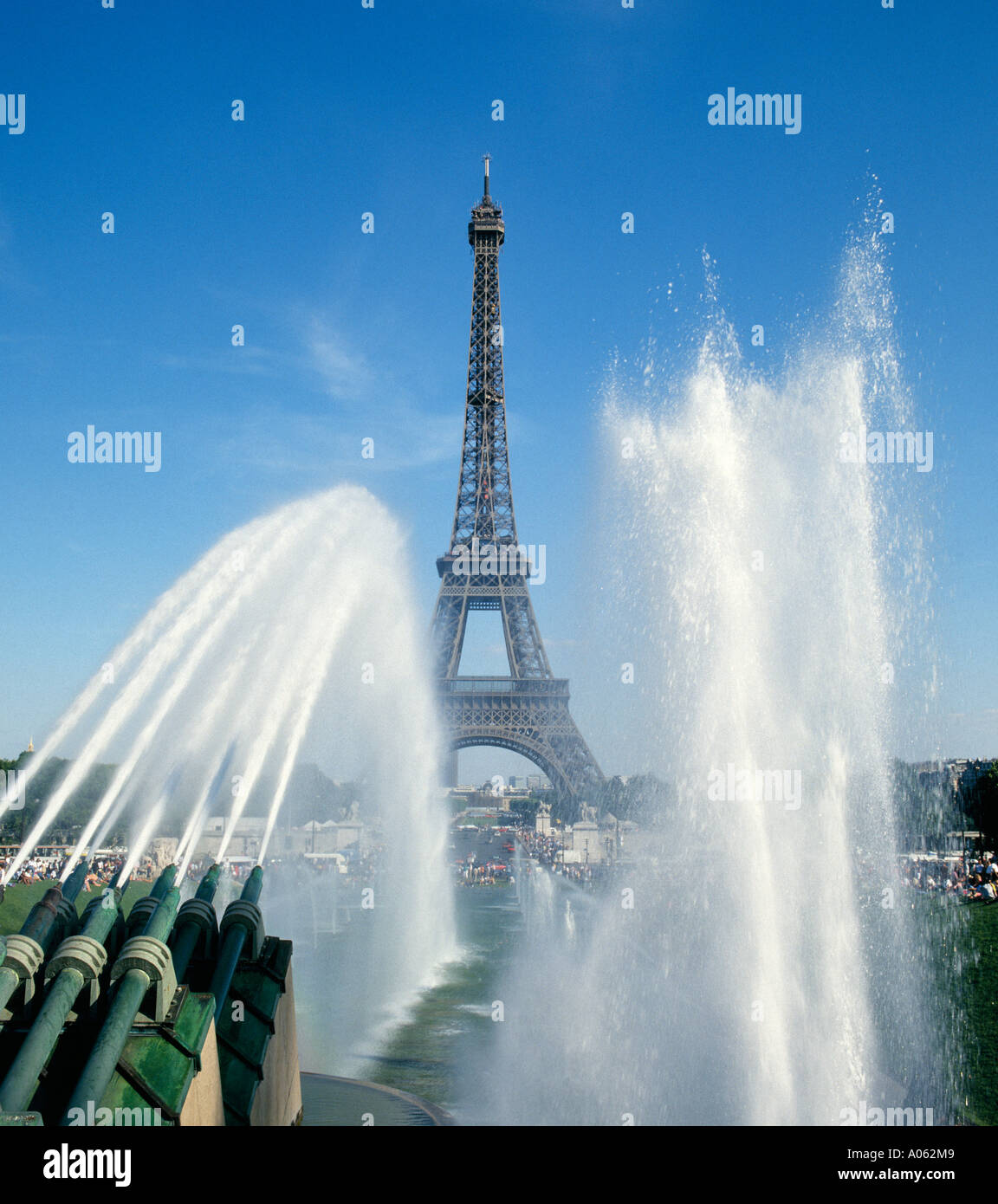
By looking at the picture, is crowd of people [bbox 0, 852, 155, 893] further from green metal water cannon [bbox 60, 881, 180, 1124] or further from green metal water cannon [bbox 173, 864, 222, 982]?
green metal water cannon [bbox 60, 881, 180, 1124]

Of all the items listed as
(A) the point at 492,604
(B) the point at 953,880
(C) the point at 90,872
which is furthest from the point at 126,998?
(A) the point at 492,604

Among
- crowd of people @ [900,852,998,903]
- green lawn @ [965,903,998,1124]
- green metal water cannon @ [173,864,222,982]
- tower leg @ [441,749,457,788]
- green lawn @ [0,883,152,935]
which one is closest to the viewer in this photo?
green metal water cannon @ [173,864,222,982]

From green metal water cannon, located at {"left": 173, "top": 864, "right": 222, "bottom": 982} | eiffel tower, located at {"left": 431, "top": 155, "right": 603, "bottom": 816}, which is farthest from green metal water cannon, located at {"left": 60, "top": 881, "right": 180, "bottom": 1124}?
eiffel tower, located at {"left": 431, "top": 155, "right": 603, "bottom": 816}

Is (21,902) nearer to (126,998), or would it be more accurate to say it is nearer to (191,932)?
(191,932)

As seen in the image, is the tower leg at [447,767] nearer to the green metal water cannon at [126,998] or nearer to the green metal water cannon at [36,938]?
the green metal water cannon at [36,938]

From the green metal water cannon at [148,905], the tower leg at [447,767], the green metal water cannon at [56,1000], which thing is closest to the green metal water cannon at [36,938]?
the green metal water cannon at [56,1000]

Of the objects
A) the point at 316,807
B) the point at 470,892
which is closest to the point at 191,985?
the point at 470,892

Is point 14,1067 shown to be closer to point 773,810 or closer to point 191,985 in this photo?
point 191,985
